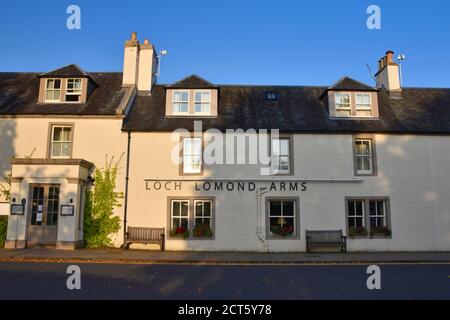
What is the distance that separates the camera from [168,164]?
63.6 feet

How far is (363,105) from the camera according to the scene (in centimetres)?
2134

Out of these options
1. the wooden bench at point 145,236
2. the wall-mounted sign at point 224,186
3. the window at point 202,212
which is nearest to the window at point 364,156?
the wall-mounted sign at point 224,186

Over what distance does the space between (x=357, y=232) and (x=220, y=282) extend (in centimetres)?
1088

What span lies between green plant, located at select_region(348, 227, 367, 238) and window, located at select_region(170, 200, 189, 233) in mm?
7687

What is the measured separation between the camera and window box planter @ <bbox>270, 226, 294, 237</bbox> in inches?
738

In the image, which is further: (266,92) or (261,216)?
(266,92)

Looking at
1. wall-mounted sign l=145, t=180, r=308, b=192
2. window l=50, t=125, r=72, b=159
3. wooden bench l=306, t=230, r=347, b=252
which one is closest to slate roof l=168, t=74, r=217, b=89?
wall-mounted sign l=145, t=180, r=308, b=192

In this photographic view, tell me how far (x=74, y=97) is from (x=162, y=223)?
833cm

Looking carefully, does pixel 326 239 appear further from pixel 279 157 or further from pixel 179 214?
pixel 179 214

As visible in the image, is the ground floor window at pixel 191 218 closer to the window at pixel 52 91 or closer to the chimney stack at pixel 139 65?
the chimney stack at pixel 139 65

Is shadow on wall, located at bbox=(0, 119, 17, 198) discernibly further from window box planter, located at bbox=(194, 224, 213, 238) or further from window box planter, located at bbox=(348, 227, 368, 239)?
window box planter, located at bbox=(348, 227, 368, 239)

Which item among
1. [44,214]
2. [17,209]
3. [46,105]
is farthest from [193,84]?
[17,209]
